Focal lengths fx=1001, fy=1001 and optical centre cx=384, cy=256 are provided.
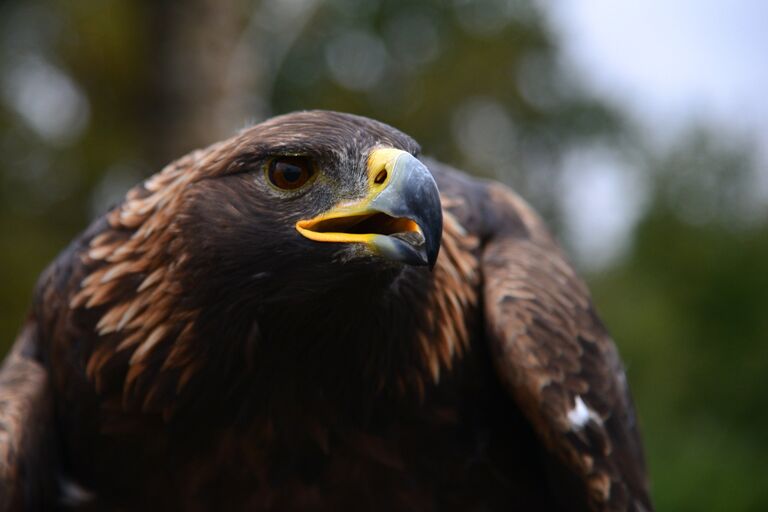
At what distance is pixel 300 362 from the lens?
3.29 metres

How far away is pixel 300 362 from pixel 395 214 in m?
0.79

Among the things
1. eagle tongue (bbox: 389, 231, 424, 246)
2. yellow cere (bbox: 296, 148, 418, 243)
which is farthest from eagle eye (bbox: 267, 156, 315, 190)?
eagle tongue (bbox: 389, 231, 424, 246)

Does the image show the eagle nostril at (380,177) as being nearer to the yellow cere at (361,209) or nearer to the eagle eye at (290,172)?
the yellow cere at (361,209)

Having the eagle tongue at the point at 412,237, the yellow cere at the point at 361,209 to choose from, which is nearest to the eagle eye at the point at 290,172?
the yellow cere at the point at 361,209

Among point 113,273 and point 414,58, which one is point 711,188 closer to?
point 113,273

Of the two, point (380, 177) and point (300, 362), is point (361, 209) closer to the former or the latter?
point (380, 177)

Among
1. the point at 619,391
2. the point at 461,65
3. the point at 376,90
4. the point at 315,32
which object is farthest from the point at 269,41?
the point at 619,391

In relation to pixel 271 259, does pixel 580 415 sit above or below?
below

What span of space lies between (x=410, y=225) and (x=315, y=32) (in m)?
24.4

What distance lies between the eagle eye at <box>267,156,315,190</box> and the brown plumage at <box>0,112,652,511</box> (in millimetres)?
14

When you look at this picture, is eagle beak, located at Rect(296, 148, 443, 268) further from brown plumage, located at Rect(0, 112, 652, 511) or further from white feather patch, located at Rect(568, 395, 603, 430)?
white feather patch, located at Rect(568, 395, 603, 430)

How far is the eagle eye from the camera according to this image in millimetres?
3010

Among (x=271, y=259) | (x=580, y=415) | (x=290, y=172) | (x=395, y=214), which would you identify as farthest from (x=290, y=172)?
(x=580, y=415)

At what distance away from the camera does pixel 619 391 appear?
405cm
